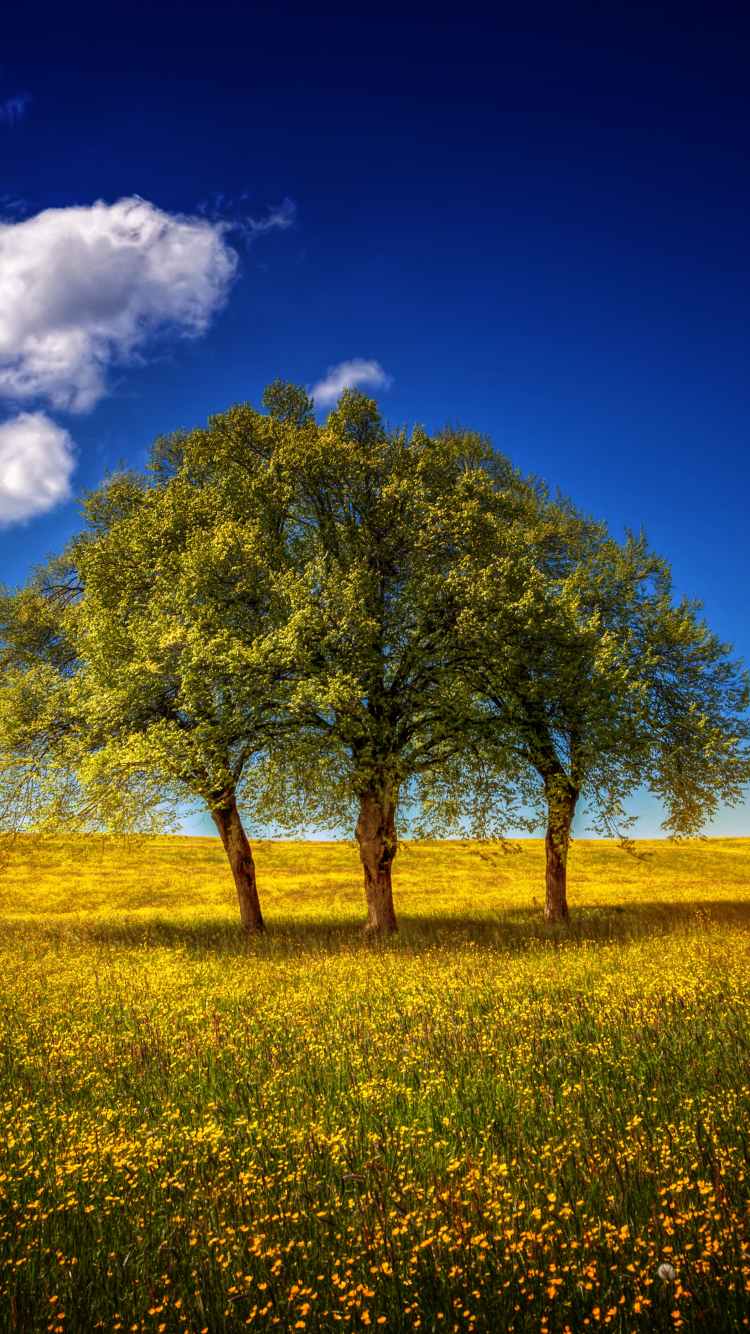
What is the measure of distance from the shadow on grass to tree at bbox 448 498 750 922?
2863 mm

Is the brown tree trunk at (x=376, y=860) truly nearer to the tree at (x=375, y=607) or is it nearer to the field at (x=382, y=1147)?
the tree at (x=375, y=607)

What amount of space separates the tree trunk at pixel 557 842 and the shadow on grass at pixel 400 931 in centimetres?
67

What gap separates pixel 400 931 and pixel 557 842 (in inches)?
232

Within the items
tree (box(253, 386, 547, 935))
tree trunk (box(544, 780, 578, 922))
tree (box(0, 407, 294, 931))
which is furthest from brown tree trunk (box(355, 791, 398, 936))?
tree trunk (box(544, 780, 578, 922))

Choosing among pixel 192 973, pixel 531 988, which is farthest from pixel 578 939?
pixel 192 973

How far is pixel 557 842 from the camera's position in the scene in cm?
2128

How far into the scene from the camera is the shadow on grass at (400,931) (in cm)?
1733

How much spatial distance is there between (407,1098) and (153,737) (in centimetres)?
1251

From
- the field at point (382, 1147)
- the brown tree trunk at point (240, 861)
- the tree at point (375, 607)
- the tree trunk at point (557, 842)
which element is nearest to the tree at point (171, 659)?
the brown tree trunk at point (240, 861)

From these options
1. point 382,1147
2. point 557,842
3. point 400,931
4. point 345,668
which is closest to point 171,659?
point 345,668

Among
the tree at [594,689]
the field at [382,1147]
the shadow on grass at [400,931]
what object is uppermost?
the tree at [594,689]

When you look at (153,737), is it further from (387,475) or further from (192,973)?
(387,475)

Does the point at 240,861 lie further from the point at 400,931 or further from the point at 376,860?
the point at 400,931

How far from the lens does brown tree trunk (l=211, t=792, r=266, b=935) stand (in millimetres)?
22234
